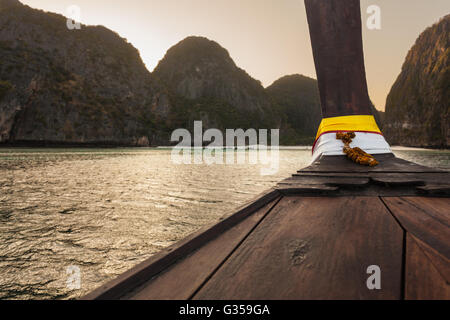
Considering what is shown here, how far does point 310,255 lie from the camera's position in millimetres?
888

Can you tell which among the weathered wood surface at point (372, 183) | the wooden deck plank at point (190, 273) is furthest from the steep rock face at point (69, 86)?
the wooden deck plank at point (190, 273)

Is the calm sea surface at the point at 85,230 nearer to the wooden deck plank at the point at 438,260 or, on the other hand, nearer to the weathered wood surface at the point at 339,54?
the wooden deck plank at the point at 438,260

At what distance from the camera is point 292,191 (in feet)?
5.74

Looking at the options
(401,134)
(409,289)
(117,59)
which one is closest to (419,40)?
(401,134)

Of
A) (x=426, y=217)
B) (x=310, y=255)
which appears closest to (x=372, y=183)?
(x=426, y=217)

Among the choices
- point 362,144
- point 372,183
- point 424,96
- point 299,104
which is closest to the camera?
point 372,183

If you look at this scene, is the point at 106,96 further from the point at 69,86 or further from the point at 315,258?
the point at 315,258

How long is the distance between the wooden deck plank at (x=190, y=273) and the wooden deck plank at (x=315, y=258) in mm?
38

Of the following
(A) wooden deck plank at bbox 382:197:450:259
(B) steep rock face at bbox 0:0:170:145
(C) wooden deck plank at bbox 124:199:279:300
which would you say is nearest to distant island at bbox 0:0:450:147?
(B) steep rock face at bbox 0:0:170:145

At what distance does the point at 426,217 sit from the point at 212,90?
121088mm

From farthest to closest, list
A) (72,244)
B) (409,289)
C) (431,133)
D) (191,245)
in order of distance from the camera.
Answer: (431,133)
(72,244)
(191,245)
(409,289)

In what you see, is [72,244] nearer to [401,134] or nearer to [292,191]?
[292,191]

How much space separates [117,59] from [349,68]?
3834 inches
